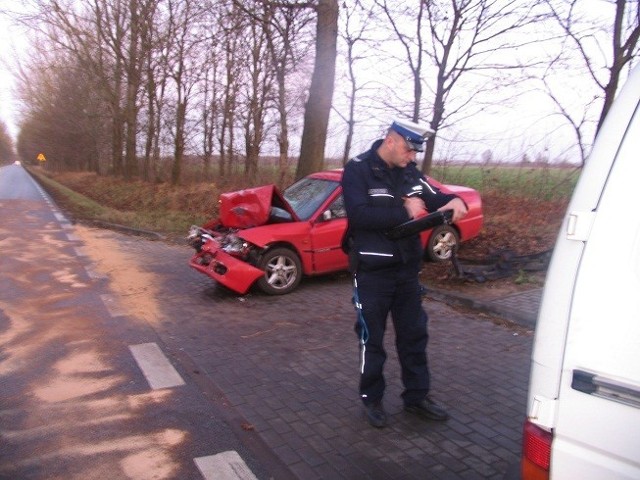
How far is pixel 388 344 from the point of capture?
217 inches

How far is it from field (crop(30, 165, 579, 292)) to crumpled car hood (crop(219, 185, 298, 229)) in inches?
102

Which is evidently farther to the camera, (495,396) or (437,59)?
(437,59)

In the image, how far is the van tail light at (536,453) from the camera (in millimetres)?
1742

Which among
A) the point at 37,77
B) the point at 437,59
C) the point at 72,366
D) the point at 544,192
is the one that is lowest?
the point at 72,366

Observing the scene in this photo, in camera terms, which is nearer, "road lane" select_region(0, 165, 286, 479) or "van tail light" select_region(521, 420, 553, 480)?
"van tail light" select_region(521, 420, 553, 480)

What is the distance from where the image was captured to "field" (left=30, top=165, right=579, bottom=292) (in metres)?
9.12

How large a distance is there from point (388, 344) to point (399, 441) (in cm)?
192

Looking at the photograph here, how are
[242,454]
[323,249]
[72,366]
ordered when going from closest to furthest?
[242,454]
[72,366]
[323,249]

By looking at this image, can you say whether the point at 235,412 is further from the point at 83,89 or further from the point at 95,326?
the point at 83,89

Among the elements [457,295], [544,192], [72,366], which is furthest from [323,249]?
[544,192]

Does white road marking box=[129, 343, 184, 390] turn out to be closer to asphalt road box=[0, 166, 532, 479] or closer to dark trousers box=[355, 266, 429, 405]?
asphalt road box=[0, 166, 532, 479]

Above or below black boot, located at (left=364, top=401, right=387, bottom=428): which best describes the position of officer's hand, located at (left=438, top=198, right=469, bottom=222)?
above

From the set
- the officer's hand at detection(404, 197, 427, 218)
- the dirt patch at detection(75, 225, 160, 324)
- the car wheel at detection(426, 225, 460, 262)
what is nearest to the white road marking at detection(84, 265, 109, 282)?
the dirt patch at detection(75, 225, 160, 324)

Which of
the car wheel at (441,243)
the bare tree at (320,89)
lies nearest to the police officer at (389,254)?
the car wheel at (441,243)
